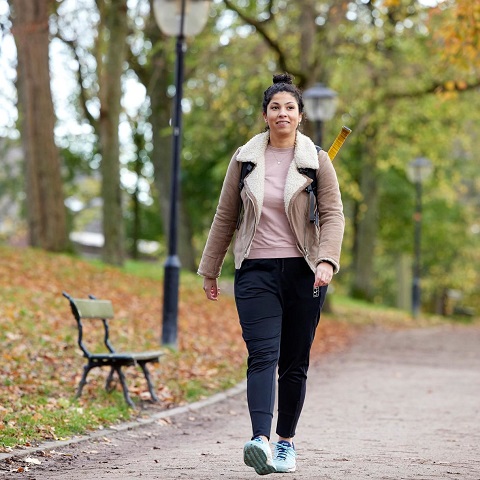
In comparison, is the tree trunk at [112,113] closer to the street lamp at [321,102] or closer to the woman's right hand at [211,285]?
the street lamp at [321,102]

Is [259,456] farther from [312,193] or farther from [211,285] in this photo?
[312,193]

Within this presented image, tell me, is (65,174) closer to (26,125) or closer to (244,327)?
(26,125)

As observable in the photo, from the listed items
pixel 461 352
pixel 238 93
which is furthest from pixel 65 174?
pixel 461 352

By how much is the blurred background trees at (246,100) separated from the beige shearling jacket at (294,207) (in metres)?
8.73

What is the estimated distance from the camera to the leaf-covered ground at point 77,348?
28.5 feet

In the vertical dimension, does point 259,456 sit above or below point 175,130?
below

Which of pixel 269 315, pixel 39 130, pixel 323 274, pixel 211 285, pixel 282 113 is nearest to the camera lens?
pixel 323 274

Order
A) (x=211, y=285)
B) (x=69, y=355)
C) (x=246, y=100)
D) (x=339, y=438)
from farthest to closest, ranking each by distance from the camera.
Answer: (x=246, y=100), (x=69, y=355), (x=339, y=438), (x=211, y=285)

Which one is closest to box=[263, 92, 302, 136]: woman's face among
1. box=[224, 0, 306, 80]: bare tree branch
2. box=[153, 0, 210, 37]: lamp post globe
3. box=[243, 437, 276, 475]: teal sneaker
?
box=[243, 437, 276, 475]: teal sneaker

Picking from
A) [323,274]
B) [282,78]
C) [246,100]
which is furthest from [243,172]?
[246,100]

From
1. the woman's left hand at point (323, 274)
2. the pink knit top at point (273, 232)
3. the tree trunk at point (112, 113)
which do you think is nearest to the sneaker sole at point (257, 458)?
the woman's left hand at point (323, 274)

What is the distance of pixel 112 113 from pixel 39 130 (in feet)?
6.39

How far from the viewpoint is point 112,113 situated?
912 inches

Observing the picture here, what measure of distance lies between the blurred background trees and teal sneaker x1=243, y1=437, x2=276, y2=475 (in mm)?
9660
